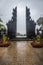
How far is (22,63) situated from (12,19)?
14420mm

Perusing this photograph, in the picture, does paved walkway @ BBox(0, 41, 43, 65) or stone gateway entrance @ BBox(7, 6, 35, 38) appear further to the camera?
stone gateway entrance @ BBox(7, 6, 35, 38)

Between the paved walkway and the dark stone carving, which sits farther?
the dark stone carving

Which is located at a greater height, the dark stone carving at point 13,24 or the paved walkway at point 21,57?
the dark stone carving at point 13,24

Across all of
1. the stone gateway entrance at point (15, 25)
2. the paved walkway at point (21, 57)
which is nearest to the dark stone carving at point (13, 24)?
the stone gateway entrance at point (15, 25)

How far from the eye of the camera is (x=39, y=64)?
16.8 feet

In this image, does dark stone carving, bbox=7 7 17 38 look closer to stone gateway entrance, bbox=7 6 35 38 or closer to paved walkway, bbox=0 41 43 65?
stone gateway entrance, bbox=7 6 35 38

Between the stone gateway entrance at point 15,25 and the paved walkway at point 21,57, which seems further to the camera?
the stone gateway entrance at point 15,25

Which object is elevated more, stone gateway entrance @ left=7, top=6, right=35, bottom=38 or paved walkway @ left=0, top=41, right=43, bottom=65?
stone gateway entrance @ left=7, top=6, right=35, bottom=38

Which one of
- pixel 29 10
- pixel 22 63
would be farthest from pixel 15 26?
pixel 22 63

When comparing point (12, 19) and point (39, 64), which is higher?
point (12, 19)

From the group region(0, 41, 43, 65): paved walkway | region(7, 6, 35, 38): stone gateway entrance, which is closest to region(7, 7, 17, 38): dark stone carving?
region(7, 6, 35, 38): stone gateway entrance

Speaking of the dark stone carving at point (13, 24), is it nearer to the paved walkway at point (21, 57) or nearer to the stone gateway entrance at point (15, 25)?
the stone gateway entrance at point (15, 25)

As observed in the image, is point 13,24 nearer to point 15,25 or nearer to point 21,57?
point 15,25

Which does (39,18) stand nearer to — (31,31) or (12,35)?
(31,31)
